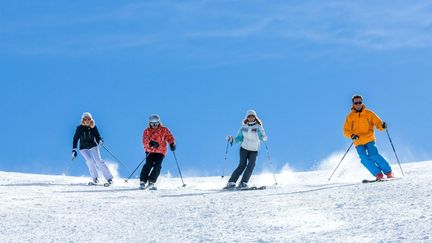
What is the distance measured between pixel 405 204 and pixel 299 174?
35.4 ft

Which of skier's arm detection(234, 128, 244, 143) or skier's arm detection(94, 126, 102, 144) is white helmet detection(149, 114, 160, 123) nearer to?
skier's arm detection(94, 126, 102, 144)

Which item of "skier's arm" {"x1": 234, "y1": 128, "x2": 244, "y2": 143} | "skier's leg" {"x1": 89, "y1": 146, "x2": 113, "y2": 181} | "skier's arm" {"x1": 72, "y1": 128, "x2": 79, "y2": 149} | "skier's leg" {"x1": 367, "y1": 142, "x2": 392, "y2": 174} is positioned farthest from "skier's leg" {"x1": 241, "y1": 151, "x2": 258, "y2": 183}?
"skier's arm" {"x1": 72, "y1": 128, "x2": 79, "y2": 149}

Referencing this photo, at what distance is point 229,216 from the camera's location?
841cm

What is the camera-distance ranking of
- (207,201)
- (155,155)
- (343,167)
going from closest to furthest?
1. (207,201)
2. (155,155)
3. (343,167)

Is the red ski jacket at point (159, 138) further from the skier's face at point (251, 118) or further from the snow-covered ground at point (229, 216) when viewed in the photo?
the snow-covered ground at point (229, 216)

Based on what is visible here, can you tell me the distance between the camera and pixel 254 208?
357 inches

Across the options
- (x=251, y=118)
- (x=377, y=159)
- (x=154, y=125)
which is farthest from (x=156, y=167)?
(x=377, y=159)

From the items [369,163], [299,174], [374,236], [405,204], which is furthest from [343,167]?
[374,236]

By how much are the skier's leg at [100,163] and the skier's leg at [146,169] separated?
1.52 m

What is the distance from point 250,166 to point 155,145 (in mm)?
2354

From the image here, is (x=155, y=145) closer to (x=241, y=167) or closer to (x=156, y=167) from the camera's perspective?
(x=156, y=167)

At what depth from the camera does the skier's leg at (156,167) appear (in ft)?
48.1

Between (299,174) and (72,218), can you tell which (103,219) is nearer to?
(72,218)

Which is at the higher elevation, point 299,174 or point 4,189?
point 299,174
